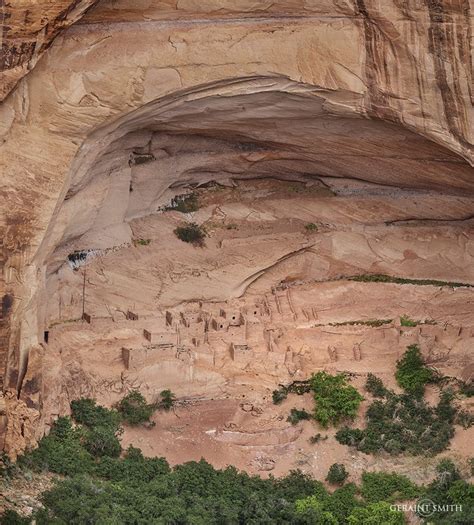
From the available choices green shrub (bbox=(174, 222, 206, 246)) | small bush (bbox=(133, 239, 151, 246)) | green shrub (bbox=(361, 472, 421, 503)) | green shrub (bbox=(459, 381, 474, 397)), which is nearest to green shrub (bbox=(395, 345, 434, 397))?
green shrub (bbox=(459, 381, 474, 397))

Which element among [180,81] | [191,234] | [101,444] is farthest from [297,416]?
[180,81]

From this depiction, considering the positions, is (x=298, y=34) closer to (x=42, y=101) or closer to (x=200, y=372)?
(x=42, y=101)

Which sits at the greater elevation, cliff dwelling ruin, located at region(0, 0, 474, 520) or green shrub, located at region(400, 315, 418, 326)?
cliff dwelling ruin, located at region(0, 0, 474, 520)

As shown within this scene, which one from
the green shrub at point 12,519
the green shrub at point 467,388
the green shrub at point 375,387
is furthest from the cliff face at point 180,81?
the green shrub at point 375,387

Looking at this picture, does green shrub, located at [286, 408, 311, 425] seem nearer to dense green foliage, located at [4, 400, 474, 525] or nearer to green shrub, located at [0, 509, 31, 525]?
dense green foliage, located at [4, 400, 474, 525]

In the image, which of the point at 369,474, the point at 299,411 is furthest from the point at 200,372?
the point at 369,474

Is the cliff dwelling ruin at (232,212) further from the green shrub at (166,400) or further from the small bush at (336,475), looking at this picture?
the small bush at (336,475)
